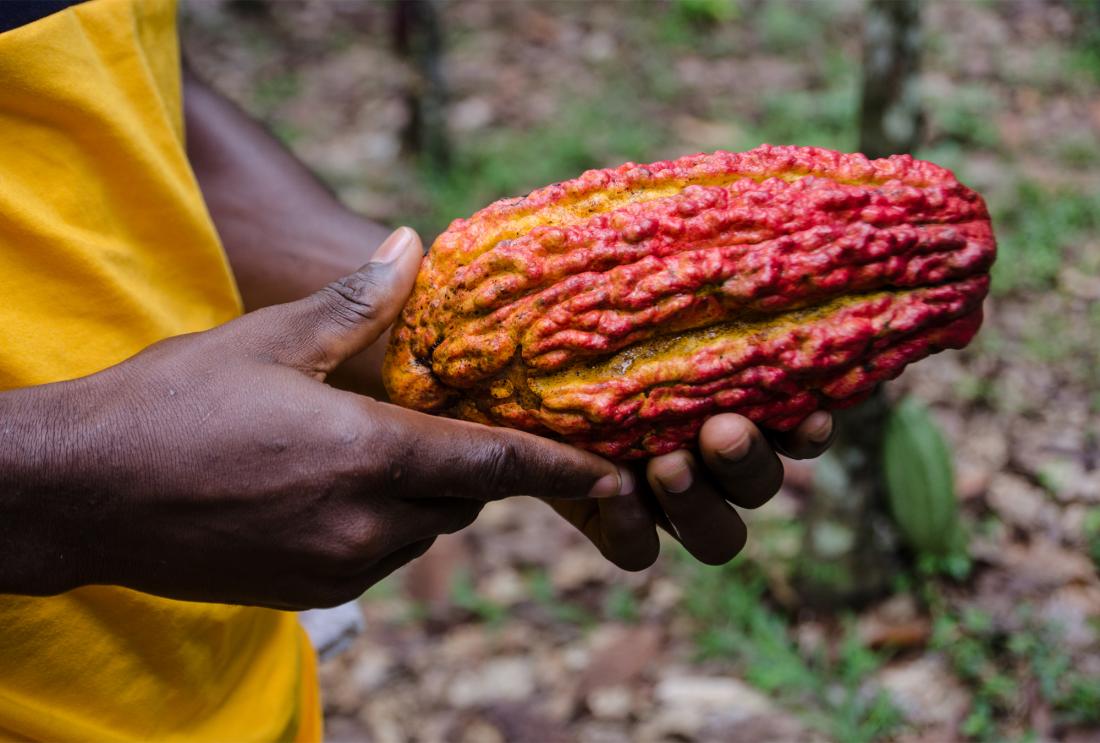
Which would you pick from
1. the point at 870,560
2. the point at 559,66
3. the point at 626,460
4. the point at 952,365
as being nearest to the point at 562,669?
the point at 870,560

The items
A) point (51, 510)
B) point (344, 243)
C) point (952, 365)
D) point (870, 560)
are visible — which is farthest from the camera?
point (952, 365)

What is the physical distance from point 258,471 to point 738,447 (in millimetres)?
619

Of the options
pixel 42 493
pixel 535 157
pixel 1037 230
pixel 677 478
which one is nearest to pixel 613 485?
pixel 677 478

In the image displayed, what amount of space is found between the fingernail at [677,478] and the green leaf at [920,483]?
59.7 inches

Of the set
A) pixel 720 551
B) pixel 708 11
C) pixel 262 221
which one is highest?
pixel 262 221

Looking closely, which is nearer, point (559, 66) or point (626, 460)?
point (626, 460)

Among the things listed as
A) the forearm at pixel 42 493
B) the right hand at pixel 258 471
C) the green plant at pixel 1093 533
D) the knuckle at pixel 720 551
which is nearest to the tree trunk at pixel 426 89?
the green plant at pixel 1093 533

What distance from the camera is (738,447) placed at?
1.29 metres

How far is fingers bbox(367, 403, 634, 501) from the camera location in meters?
1.11

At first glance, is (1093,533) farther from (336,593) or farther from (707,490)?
(336,593)

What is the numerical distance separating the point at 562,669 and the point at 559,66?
4.05 m

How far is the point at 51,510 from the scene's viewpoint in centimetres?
97

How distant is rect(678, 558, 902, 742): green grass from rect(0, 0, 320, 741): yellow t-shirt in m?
1.47

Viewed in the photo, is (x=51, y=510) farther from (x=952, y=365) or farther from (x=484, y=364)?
(x=952, y=365)
